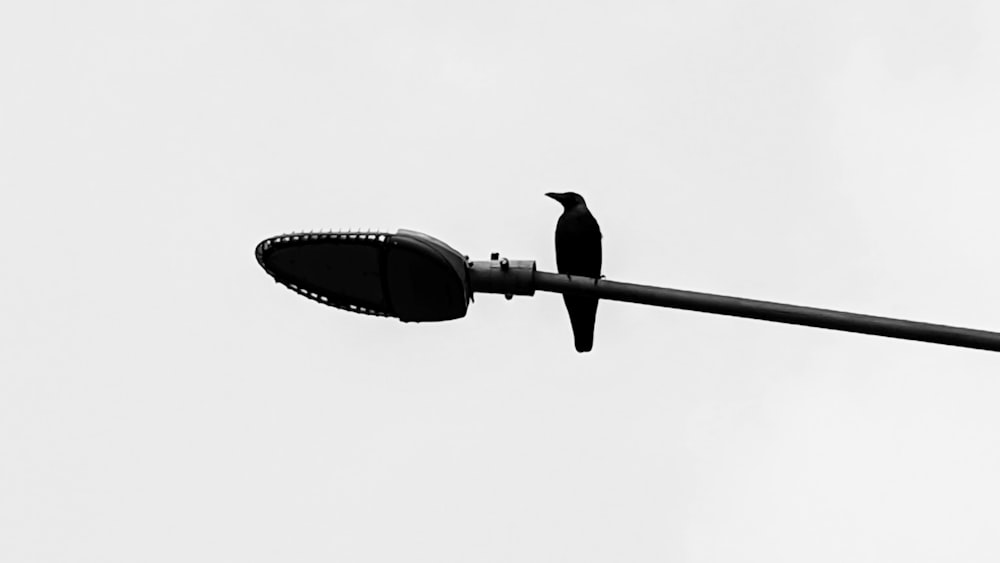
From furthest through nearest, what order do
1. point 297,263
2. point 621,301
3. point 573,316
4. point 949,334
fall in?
point 573,316, point 297,263, point 621,301, point 949,334

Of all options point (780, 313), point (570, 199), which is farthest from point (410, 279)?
point (570, 199)

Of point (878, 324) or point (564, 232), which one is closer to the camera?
point (878, 324)

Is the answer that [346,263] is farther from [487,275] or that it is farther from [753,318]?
[753,318]

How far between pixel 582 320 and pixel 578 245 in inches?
21.6

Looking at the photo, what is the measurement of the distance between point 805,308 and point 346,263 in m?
1.73

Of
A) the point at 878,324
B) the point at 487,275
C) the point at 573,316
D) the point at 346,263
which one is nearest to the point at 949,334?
the point at 878,324

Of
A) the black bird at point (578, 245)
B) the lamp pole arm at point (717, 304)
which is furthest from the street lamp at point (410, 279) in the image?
the black bird at point (578, 245)

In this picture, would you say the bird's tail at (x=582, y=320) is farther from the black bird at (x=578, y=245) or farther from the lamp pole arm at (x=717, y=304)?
the lamp pole arm at (x=717, y=304)

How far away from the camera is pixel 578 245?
30.9 feet

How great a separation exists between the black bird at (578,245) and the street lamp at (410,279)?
3.08 m

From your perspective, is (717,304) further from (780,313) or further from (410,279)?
(410,279)

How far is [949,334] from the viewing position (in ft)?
17.4

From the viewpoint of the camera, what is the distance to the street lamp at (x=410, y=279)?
568 cm

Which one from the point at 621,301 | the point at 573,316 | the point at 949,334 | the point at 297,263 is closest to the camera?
the point at 949,334
